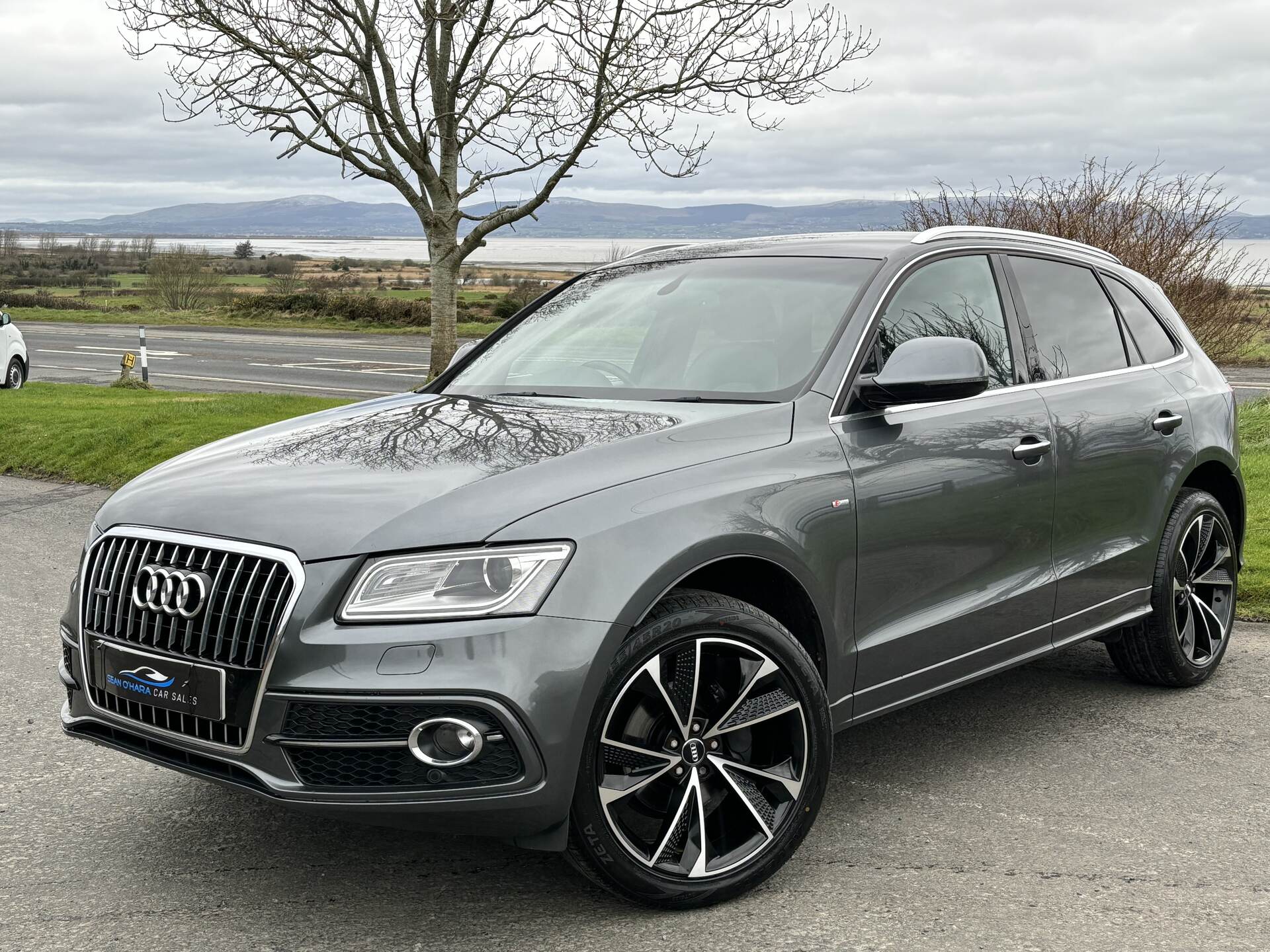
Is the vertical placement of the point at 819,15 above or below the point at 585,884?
above

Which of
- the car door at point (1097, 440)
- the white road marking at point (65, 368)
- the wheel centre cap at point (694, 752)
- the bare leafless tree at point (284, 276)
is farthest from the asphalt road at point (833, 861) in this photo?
the bare leafless tree at point (284, 276)

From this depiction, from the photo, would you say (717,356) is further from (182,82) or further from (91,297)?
(91,297)

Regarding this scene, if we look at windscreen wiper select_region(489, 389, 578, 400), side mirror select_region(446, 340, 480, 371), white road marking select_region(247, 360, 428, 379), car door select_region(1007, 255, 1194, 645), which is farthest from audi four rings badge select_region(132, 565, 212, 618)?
white road marking select_region(247, 360, 428, 379)

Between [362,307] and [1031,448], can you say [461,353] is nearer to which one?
[1031,448]

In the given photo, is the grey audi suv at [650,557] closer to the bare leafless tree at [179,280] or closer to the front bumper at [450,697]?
the front bumper at [450,697]

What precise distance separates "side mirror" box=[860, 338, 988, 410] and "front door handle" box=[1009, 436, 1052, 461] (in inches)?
19.0

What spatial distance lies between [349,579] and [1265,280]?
13.6 meters

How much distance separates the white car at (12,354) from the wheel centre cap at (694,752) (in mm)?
19118

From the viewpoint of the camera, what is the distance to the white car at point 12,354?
795 inches

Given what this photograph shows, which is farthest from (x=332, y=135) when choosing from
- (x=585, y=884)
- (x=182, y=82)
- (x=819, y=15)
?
(x=585, y=884)

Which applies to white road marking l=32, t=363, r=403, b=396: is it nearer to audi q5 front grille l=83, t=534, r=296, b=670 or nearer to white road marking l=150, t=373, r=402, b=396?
white road marking l=150, t=373, r=402, b=396

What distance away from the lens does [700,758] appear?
11.3ft

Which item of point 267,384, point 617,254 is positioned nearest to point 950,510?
point 617,254

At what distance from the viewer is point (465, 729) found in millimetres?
3004
